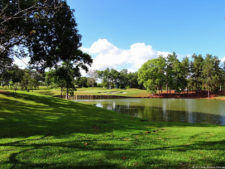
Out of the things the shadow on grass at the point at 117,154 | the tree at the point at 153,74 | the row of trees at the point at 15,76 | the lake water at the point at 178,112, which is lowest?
the lake water at the point at 178,112

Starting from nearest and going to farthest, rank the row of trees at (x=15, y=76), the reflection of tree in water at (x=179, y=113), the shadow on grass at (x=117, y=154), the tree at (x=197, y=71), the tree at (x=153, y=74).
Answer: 1. the shadow on grass at (x=117, y=154)
2. the row of trees at (x=15, y=76)
3. the reflection of tree in water at (x=179, y=113)
4. the tree at (x=153, y=74)
5. the tree at (x=197, y=71)

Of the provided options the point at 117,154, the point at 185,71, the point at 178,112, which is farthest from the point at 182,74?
the point at 117,154

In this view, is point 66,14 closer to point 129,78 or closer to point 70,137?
point 70,137

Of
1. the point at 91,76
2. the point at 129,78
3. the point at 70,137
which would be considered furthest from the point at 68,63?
the point at 91,76

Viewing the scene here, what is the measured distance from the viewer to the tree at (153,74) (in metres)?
70.8

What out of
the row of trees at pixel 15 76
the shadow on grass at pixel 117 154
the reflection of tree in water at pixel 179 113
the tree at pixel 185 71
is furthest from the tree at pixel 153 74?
the shadow on grass at pixel 117 154

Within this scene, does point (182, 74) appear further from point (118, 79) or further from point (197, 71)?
point (118, 79)

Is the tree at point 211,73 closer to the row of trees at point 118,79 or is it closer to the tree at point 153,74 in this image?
the tree at point 153,74

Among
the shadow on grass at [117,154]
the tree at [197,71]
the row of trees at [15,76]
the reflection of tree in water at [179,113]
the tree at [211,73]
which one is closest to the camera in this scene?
the shadow on grass at [117,154]

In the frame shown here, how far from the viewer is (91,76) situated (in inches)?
6196

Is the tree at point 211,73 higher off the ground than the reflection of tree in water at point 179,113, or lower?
higher

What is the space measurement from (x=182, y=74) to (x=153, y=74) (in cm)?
1824

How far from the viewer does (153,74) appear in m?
72.8

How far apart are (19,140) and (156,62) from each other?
74.9 m
